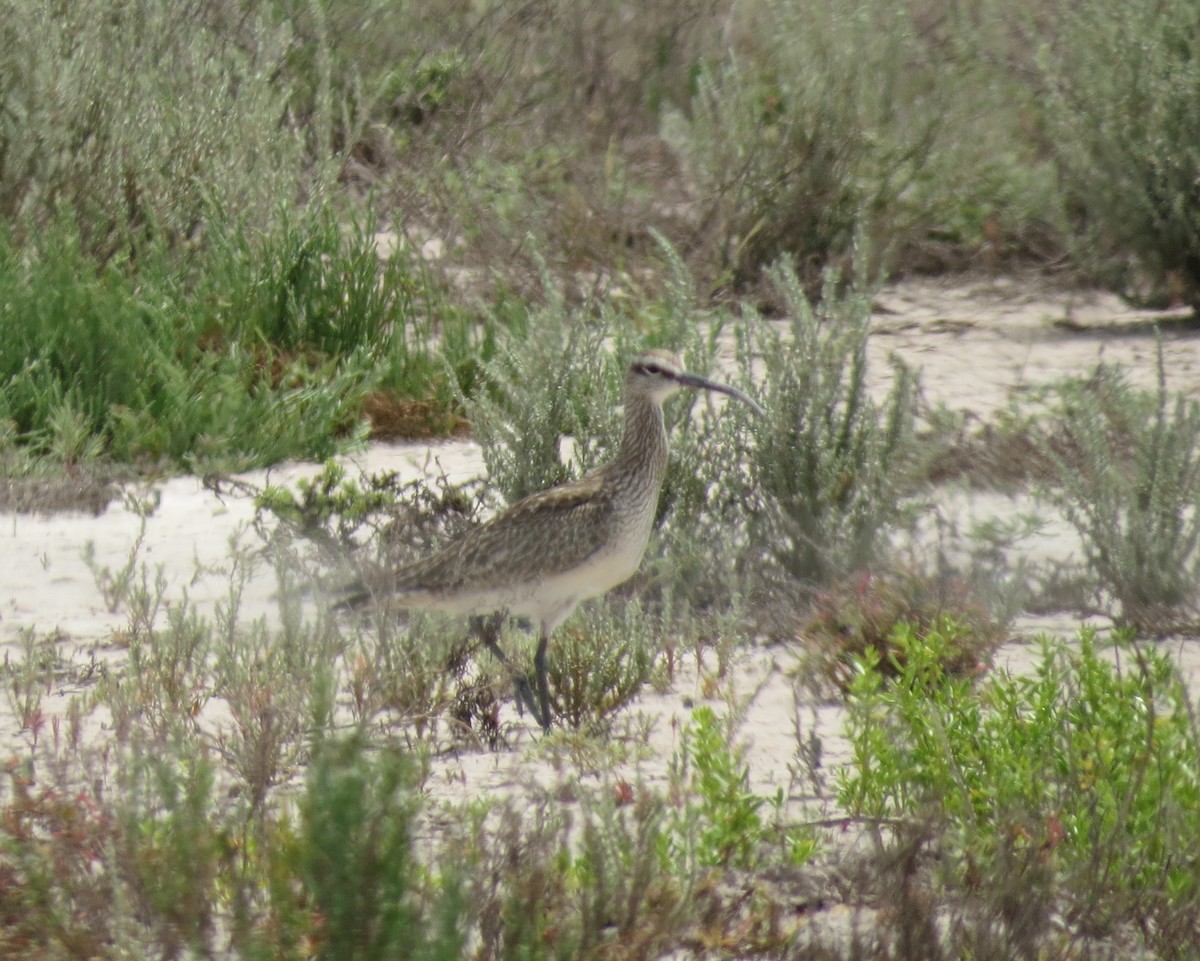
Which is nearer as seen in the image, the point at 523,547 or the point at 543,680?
the point at 543,680

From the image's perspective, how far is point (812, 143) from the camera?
10.8 metres

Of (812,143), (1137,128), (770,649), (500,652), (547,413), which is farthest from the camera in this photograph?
(812,143)

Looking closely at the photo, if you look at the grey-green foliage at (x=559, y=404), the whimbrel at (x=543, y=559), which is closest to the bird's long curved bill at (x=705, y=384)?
the whimbrel at (x=543, y=559)

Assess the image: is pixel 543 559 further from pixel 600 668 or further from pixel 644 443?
pixel 644 443

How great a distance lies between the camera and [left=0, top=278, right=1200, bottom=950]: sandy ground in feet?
16.5

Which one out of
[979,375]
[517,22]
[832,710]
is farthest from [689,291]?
[517,22]

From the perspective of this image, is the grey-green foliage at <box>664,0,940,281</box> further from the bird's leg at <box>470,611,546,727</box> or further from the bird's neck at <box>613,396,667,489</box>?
the bird's leg at <box>470,611,546,727</box>

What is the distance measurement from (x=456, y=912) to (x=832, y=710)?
2731 mm

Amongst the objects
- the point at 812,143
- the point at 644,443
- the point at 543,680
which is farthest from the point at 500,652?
the point at 812,143

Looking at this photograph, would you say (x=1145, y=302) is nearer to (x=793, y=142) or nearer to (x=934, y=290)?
(x=934, y=290)

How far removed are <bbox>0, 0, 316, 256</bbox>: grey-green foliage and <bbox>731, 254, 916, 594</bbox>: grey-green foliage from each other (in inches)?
126

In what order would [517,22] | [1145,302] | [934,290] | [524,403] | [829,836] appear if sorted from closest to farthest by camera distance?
[829,836] < [524,403] < [1145,302] < [934,290] < [517,22]

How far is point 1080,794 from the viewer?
3715 mm

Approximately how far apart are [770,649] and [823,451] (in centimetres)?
82
